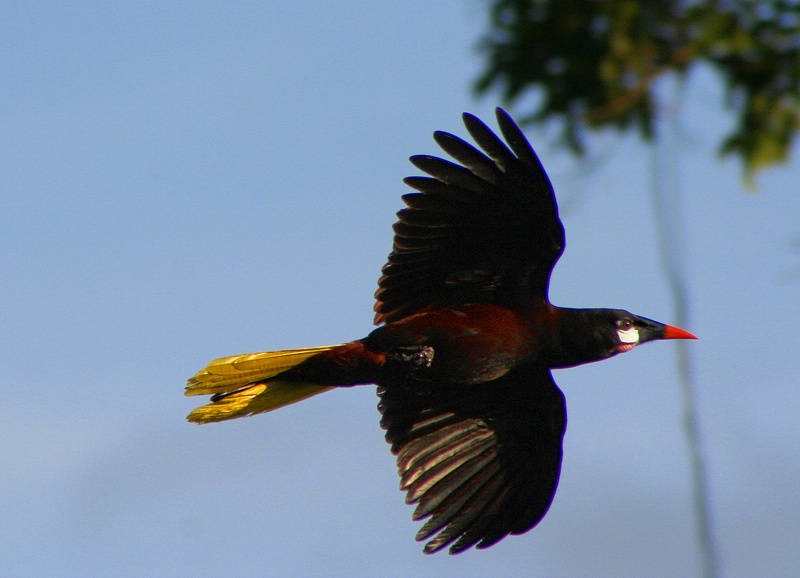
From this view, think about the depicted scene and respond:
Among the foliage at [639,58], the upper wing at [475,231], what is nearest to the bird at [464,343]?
the upper wing at [475,231]

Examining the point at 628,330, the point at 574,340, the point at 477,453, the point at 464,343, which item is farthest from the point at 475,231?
the point at 477,453

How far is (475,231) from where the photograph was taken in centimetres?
720

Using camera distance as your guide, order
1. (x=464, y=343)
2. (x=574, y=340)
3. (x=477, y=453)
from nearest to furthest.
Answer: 1. (x=464, y=343)
2. (x=574, y=340)
3. (x=477, y=453)

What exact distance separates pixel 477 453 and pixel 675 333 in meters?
1.18

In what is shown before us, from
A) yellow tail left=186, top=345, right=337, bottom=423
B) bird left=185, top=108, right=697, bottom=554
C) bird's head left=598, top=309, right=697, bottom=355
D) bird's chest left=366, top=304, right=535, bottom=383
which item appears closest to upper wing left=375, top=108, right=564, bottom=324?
bird left=185, top=108, right=697, bottom=554

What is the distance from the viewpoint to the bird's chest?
281 inches

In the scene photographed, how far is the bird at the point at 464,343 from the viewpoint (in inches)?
280

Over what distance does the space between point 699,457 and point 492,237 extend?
197 cm

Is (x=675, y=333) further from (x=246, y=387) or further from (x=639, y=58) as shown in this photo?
(x=246, y=387)

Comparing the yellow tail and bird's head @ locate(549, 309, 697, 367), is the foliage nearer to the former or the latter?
bird's head @ locate(549, 309, 697, 367)

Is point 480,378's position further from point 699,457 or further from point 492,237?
point 699,457

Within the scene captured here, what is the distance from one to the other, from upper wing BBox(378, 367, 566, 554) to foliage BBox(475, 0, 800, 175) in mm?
1462

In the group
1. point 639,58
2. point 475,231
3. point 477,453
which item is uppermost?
point 639,58

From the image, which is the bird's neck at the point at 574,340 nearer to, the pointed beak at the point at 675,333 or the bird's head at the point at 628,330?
the bird's head at the point at 628,330
